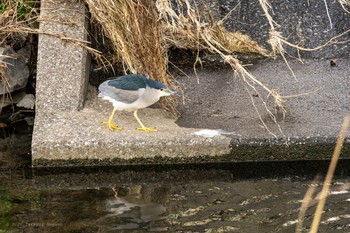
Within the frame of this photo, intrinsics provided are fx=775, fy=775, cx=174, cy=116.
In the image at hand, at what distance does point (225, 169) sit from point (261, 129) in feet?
1.56

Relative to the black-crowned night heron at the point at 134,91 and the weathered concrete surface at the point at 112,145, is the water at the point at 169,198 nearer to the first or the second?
the weathered concrete surface at the point at 112,145

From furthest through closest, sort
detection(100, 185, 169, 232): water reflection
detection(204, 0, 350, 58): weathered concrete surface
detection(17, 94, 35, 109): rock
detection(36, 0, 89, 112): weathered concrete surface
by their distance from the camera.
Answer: detection(204, 0, 350, 58): weathered concrete surface
detection(17, 94, 35, 109): rock
detection(36, 0, 89, 112): weathered concrete surface
detection(100, 185, 169, 232): water reflection

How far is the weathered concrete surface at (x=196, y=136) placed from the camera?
6078 mm

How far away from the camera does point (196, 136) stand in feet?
20.2

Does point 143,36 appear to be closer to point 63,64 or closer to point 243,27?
point 63,64

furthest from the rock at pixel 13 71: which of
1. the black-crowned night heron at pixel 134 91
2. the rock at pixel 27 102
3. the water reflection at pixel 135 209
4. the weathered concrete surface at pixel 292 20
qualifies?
the weathered concrete surface at pixel 292 20

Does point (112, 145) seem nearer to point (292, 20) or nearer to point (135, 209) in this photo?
point (135, 209)

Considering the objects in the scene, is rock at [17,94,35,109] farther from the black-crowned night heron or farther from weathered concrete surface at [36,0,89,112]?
the black-crowned night heron

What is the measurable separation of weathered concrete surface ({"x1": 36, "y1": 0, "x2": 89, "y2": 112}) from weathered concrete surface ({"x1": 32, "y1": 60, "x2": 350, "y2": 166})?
141mm

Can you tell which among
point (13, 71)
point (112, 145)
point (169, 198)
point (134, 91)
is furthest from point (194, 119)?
point (13, 71)

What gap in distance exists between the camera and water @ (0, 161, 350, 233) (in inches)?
205

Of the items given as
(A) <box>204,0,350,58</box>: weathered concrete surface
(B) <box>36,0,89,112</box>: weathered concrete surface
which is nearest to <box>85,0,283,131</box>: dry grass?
(B) <box>36,0,89,112</box>: weathered concrete surface

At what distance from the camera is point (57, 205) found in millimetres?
5539

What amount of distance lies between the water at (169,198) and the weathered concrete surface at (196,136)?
9 cm
